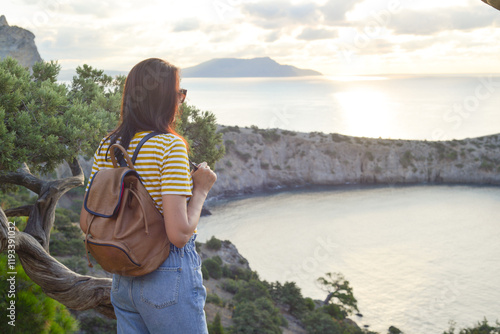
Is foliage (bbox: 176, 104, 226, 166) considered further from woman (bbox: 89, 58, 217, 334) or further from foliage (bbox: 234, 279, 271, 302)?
foliage (bbox: 234, 279, 271, 302)

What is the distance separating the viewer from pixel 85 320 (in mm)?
10336

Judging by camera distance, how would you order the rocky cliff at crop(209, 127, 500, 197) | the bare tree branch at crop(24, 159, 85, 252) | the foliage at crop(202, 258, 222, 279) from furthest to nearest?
the rocky cliff at crop(209, 127, 500, 197) < the foliage at crop(202, 258, 222, 279) < the bare tree branch at crop(24, 159, 85, 252)

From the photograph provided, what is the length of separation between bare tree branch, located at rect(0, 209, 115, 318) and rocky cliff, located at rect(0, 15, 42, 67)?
2545 centimetres

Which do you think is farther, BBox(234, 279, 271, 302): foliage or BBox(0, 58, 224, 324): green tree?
BBox(234, 279, 271, 302): foliage

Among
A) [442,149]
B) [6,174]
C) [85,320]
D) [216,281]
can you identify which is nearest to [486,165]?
[442,149]

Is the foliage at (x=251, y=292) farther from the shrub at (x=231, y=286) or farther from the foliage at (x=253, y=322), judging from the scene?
the foliage at (x=253, y=322)

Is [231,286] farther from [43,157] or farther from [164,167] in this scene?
[164,167]

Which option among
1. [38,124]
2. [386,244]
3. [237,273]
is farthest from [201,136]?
[386,244]

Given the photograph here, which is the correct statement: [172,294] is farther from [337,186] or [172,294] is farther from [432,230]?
[337,186]

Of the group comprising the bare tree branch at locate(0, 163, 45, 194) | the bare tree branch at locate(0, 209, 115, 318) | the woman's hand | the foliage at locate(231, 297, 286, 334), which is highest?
the woman's hand

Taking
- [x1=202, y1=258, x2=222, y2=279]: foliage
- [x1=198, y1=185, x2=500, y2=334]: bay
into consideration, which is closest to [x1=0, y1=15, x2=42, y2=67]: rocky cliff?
[x1=202, y1=258, x2=222, y2=279]: foliage

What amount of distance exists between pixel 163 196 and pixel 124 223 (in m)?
0.22

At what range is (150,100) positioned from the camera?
7.23 ft

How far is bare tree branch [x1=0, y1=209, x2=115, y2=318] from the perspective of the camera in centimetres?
396
